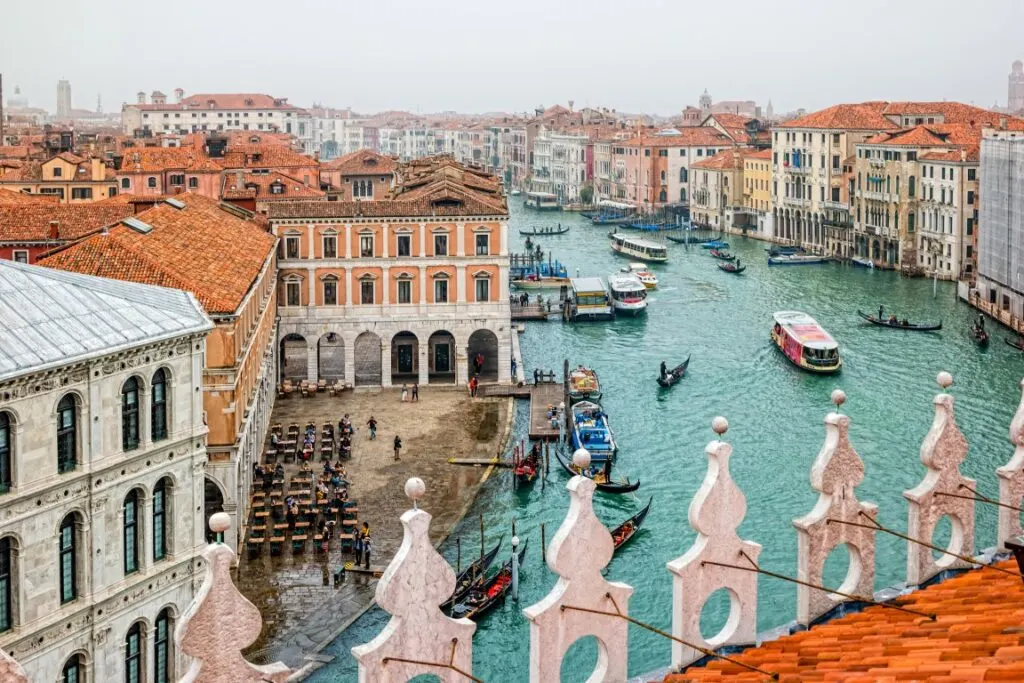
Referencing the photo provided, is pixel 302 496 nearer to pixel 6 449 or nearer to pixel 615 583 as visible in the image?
pixel 6 449

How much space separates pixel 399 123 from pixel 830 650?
18702 centimetres

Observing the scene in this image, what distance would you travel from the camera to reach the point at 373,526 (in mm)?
22766

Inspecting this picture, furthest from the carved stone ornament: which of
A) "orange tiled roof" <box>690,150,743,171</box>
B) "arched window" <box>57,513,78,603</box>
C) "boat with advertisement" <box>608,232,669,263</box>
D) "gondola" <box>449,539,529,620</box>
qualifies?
"orange tiled roof" <box>690,150,743,171</box>

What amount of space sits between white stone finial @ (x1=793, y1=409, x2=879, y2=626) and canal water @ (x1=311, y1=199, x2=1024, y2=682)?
1001 cm

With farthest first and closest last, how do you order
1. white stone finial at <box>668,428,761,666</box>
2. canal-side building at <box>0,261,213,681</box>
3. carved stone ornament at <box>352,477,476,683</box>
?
canal-side building at <box>0,261,213,681</box> < white stone finial at <box>668,428,761,666</box> < carved stone ornament at <box>352,477,476,683</box>

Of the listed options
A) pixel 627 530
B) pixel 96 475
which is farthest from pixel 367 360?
pixel 96 475

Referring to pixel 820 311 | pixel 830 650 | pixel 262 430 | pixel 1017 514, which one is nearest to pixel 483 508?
pixel 262 430

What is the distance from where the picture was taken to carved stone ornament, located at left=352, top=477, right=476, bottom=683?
16.7ft

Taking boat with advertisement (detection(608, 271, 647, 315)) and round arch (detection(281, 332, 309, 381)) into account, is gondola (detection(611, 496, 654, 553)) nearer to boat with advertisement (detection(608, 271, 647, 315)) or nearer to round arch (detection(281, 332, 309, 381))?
round arch (detection(281, 332, 309, 381))

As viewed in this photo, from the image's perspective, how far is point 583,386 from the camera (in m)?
33.6

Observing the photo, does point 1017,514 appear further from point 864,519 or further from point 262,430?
point 262,430

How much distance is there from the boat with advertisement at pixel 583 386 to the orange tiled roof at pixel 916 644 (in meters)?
25.7

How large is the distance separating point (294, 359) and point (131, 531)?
22.6m

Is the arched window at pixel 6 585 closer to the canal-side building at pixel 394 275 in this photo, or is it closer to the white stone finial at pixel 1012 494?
the white stone finial at pixel 1012 494
